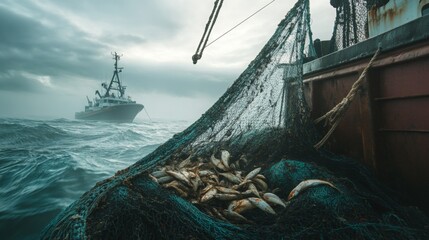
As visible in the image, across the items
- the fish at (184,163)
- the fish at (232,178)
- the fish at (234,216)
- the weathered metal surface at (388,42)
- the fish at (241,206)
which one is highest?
the weathered metal surface at (388,42)

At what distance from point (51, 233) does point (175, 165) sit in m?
2.04

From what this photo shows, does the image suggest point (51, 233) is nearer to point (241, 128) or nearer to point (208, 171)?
point (208, 171)

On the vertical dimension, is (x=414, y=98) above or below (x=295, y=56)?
below

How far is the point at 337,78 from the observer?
15.6 feet

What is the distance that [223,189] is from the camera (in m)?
3.10

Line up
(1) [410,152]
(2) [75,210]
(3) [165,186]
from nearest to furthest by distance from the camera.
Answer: (2) [75,210] < (3) [165,186] < (1) [410,152]

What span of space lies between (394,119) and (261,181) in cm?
223

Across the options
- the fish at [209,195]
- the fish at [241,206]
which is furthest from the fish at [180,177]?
the fish at [241,206]

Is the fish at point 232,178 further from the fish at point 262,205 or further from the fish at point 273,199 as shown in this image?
the fish at point 262,205

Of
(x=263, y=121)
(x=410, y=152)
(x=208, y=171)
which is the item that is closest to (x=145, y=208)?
(x=208, y=171)

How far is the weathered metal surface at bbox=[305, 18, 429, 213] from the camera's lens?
3.08 metres

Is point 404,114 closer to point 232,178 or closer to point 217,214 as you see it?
point 232,178

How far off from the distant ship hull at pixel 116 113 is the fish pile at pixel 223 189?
5604 cm

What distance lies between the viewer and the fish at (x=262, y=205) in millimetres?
2715
